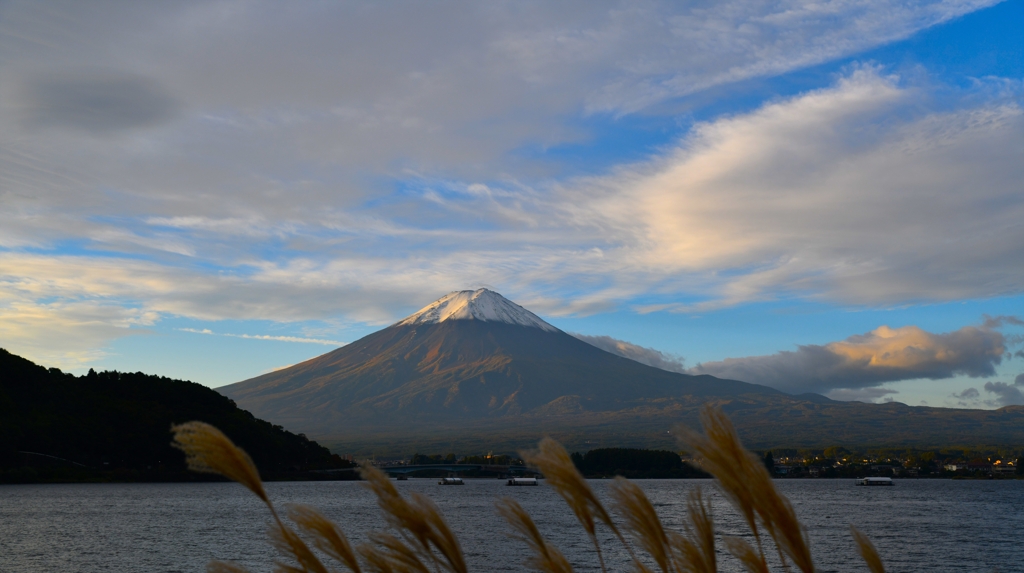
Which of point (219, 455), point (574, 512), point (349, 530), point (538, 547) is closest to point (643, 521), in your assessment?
point (574, 512)

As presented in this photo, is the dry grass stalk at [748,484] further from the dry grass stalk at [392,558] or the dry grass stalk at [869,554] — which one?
the dry grass stalk at [392,558]

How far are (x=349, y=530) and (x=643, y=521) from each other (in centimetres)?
5889

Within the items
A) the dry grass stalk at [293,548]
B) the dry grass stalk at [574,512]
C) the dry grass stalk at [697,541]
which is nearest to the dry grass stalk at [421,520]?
the dry grass stalk at [574,512]

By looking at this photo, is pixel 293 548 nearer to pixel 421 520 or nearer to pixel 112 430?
pixel 421 520

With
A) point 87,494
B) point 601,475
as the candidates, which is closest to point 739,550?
point 87,494

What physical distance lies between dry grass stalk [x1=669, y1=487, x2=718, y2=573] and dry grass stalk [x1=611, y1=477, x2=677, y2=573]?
0.16 m

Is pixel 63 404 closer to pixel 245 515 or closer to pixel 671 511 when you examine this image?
pixel 245 515

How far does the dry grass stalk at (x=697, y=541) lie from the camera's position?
16.4ft

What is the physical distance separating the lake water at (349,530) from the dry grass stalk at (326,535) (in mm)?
20882

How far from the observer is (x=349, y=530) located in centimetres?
6012

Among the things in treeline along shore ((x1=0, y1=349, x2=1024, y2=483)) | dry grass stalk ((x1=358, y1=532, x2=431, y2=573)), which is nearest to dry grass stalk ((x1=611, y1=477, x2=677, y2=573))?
dry grass stalk ((x1=358, y1=532, x2=431, y2=573))

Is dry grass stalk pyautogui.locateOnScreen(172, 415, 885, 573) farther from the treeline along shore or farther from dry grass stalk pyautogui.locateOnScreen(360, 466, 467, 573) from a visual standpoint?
the treeline along shore

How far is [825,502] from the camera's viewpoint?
371 ft

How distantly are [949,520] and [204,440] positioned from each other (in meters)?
93.2
